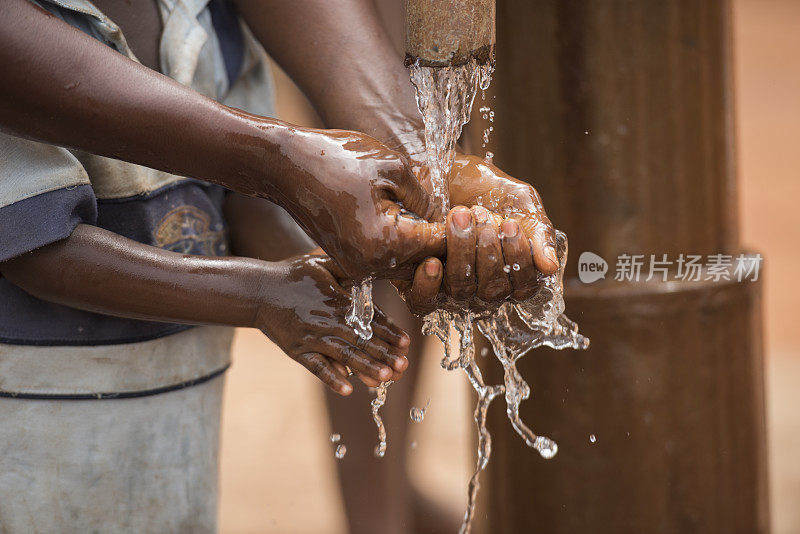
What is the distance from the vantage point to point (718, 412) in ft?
5.46

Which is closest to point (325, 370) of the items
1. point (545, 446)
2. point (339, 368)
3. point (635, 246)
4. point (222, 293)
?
point (339, 368)

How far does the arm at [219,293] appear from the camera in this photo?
1062 millimetres

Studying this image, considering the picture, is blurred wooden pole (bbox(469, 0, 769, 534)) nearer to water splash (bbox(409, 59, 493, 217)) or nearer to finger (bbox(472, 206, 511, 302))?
water splash (bbox(409, 59, 493, 217))

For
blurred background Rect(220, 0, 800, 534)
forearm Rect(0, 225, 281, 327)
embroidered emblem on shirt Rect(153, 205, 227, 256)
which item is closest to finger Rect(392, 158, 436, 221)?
forearm Rect(0, 225, 281, 327)

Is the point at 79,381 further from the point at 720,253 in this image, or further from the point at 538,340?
the point at 720,253

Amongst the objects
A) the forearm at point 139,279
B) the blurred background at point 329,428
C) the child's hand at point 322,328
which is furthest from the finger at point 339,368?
the blurred background at point 329,428

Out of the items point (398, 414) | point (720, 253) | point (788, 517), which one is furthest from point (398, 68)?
point (788, 517)

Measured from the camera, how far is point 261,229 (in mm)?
1343

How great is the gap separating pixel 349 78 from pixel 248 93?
164 millimetres

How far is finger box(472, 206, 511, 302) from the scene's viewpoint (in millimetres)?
988

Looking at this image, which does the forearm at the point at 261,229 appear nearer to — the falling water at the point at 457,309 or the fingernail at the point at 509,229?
the falling water at the point at 457,309

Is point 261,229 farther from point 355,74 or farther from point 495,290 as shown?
point 495,290

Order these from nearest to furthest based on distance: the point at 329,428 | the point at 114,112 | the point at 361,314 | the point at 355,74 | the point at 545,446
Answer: the point at 114,112
the point at 361,314
the point at 355,74
the point at 545,446
the point at 329,428

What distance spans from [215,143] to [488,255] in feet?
0.98
